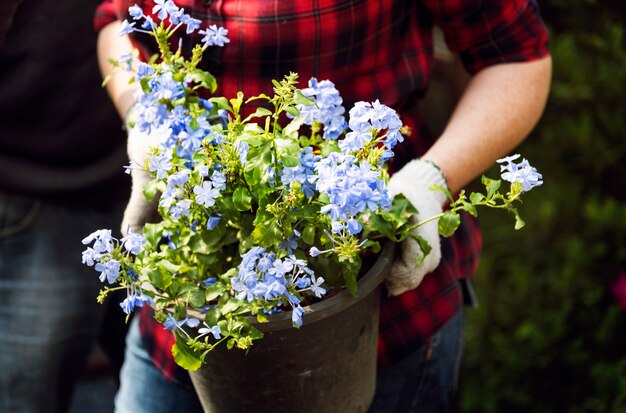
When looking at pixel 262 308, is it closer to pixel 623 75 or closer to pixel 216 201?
pixel 216 201

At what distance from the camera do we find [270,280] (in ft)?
3.73

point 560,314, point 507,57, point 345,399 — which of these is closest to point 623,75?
point 560,314

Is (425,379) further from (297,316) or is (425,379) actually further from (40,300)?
(40,300)

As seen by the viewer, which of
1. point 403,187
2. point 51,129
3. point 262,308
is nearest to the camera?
point 262,308

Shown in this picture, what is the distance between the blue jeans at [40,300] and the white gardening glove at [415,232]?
0.92m

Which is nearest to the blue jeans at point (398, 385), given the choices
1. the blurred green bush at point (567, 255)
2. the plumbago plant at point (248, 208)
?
the plumbago plant at point (248, 208)

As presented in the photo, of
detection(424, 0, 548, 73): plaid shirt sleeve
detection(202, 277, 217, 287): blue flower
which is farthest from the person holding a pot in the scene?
detection(202, 277, 217, 287): blue flower

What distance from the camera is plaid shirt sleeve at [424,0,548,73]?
4.95ft

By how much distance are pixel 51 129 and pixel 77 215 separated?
209 millimetres

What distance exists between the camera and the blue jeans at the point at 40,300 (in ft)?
6.51

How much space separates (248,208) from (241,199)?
2cm

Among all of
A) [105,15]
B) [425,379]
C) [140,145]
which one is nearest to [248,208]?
[140,145]

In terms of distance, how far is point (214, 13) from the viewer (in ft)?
4.68

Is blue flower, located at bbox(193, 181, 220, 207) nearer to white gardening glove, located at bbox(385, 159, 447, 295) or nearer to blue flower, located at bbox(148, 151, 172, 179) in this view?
blue flower, located at bbox(148, 151, 172, 179)
